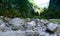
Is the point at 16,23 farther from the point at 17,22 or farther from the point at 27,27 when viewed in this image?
the point at 27,27

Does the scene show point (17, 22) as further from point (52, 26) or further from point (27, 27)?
point (52, 26)

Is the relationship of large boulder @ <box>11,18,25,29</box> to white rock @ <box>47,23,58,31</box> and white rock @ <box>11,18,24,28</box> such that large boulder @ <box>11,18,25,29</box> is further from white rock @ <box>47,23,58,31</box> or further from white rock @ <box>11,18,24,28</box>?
white rock @ <box>47,23,58,31</box>

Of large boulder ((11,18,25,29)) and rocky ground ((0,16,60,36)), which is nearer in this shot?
rocky ground ((0,16,60,36))

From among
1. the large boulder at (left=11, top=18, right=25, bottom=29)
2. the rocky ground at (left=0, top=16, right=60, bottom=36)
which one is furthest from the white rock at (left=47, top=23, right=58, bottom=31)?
the large boulder at (left=11, top=18, right=25, bottom=29)

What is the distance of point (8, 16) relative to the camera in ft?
11.0

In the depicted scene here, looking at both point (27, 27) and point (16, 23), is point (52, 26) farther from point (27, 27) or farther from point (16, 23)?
point (16, 23)

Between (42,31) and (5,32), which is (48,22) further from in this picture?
(5,32)

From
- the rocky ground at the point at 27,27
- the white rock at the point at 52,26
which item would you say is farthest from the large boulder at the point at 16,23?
the white rock at the point at 52,26

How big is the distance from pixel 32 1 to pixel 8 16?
3.40ft

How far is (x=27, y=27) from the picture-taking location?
122 inches

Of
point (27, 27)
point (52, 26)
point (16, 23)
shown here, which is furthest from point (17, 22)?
point (52, 26)

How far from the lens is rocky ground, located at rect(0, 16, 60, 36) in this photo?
9.59ft

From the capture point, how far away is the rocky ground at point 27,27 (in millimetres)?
2922

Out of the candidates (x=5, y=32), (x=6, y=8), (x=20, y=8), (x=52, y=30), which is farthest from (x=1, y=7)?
(x=52, y=30)
